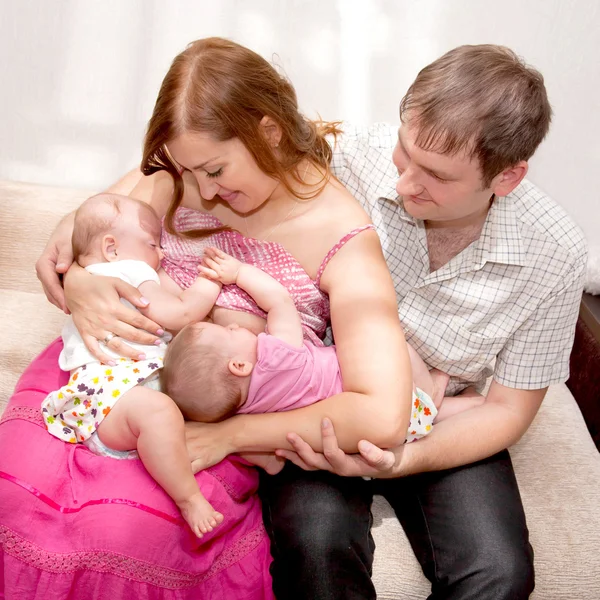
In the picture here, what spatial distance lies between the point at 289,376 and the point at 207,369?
0.18 m

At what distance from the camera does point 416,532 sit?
165cm

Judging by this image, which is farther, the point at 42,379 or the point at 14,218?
the point at 14,218

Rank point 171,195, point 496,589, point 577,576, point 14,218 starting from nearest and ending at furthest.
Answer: point 496,589, point 577,576, point 171,195, point 14,218

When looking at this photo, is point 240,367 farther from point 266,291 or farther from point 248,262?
point 248,262

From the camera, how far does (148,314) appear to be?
163 centimetres

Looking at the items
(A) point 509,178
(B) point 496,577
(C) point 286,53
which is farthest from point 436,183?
(C) point 286,53

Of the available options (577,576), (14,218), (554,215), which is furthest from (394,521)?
(14,218)

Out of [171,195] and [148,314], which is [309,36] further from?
[148,314]

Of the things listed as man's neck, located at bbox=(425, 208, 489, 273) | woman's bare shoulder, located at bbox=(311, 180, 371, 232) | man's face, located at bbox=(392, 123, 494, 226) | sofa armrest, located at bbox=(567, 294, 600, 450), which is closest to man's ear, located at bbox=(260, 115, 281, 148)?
woman's bare shoulder, located at bbox=(311, 180, 371, 232)

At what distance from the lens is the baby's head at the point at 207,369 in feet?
4.83

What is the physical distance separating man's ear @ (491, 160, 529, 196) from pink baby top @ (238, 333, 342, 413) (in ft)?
1.59

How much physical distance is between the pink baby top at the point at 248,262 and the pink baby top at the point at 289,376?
103 mm

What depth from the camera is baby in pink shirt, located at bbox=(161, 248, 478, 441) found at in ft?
4.86

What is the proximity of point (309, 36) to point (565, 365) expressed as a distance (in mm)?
1427
